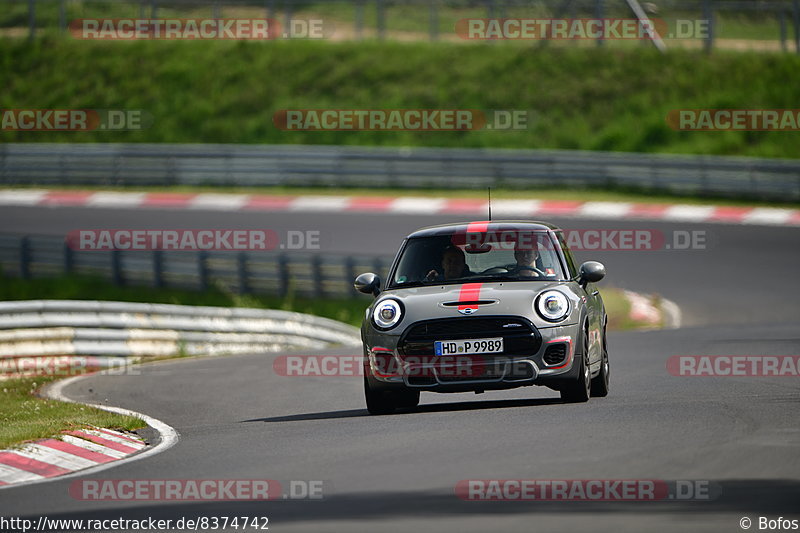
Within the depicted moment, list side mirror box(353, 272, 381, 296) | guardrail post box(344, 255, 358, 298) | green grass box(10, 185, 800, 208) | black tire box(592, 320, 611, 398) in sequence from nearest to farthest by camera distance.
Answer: side mirror box(353, 272, 381, 296), black tire box(592, 320, 611, 398), guardrail post box(344, 255, 358, 298), green grass box(10, 185, 800, 208)

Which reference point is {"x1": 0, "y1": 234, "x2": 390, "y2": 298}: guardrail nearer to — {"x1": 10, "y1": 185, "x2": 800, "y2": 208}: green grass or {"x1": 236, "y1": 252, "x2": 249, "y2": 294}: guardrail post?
{"x1": 236, "y1": 252, "x2": 249, "y2": 294}: guardrail post

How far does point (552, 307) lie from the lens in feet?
33.2

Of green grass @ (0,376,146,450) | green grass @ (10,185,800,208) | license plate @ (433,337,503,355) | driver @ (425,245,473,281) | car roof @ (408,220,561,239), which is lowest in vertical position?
green grass @ (0,376,146,450)

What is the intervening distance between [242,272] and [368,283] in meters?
13.6

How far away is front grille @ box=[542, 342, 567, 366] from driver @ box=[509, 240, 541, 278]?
2.92 ft

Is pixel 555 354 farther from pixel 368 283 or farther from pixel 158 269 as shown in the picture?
pixel 158 269

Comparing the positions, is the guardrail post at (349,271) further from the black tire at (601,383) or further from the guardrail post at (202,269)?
the black tire at (601,383)

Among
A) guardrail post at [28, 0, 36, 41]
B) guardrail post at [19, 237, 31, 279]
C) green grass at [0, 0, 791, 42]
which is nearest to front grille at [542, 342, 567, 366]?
guardrail post at [19, 237, 31, 279]

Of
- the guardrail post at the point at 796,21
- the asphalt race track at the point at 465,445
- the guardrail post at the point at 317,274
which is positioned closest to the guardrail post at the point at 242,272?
the guardrail post at the point at 317,274

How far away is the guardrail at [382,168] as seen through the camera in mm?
31641

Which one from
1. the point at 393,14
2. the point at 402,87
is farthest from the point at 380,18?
the point at 393,14

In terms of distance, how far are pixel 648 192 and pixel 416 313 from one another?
23090 millimetres

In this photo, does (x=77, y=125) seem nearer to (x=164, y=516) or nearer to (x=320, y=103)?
(x=320, y=103)

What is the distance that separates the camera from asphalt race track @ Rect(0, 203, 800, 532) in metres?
6.54
